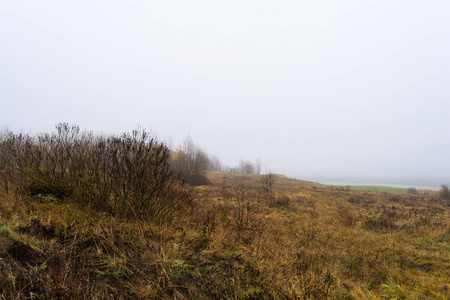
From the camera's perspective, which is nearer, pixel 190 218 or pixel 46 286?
pixel 46 286

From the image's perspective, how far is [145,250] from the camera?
334 cm

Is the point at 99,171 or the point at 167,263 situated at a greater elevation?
the point at 99,171

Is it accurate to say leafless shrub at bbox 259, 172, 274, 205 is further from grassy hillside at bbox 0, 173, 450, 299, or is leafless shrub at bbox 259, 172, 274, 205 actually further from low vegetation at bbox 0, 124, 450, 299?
grassy hillside at bbox 0, 173, 450, 299

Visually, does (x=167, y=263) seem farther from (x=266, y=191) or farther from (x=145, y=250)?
(x=266, y=191)

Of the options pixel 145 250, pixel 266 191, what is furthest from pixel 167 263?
pixel 266 191

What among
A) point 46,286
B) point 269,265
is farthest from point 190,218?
point 46,286

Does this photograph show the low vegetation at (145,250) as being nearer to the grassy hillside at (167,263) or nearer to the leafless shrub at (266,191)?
the grassy hillside at (167,263)

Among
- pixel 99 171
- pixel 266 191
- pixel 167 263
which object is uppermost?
pixel 99 171

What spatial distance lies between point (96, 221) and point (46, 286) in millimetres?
1888

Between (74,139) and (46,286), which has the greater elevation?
(74,139)

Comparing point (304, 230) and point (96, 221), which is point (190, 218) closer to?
point (96, 221)

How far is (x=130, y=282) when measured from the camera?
269cm

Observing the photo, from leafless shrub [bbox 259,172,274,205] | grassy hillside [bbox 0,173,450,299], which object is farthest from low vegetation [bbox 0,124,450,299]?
leafless shrub [bbox 259,172,274,205]

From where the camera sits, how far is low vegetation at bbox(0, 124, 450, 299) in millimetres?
2553
